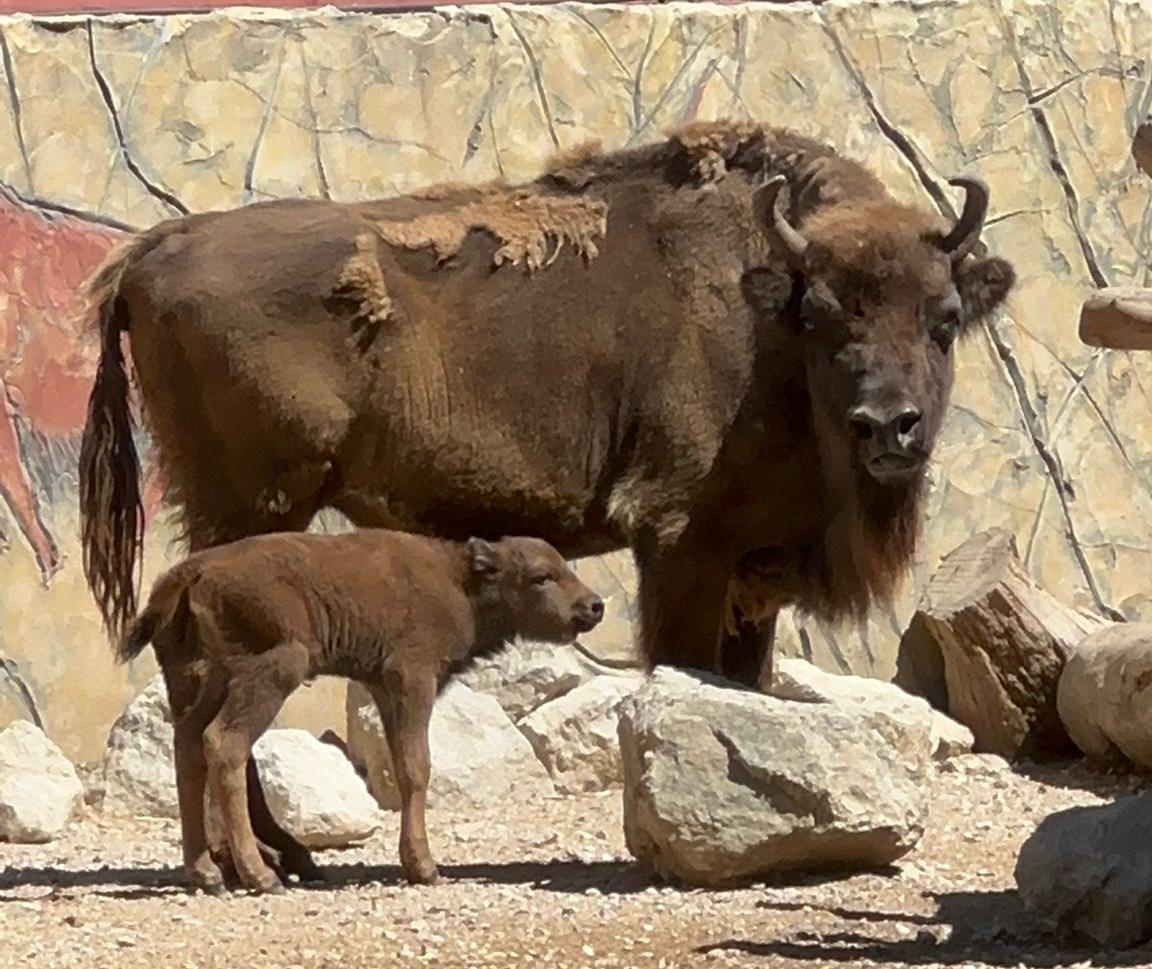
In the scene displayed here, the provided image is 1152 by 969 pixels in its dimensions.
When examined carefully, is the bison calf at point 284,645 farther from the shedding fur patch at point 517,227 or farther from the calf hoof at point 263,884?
the shedding fur patch at point 517,227

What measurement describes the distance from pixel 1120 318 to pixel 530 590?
7.38ft

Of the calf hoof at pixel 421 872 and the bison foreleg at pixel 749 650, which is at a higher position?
the bison foreleg at pixel 749 650

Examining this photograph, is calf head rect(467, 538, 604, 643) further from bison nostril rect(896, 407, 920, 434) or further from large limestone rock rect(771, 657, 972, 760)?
large limestone rock rect(771, 657, 972, 760)

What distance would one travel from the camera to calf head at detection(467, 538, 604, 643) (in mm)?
6836

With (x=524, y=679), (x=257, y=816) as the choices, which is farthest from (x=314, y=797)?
(x=524, y=679)

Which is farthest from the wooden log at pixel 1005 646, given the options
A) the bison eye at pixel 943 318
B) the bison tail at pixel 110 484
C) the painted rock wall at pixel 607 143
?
the bison tail at pixel 110 484

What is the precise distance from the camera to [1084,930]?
17.9 feet

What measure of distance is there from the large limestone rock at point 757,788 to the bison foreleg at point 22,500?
350 cm

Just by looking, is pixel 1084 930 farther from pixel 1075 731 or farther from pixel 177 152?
pixel 177 152

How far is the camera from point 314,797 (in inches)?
297

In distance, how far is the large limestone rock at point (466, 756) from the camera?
827 cm

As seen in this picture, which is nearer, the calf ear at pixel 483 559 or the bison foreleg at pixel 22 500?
the calf ear at pixel 483 559

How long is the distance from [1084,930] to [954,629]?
327 centimetres

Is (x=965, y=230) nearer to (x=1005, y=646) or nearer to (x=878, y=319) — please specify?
(x=878, y=319)
